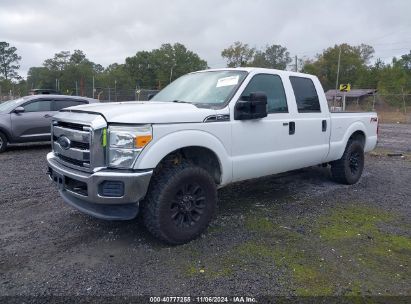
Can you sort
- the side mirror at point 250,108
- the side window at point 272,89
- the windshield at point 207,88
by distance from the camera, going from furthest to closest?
the side window at point 272,89, the windshield at point 207,88, the side mirror at point 250,108

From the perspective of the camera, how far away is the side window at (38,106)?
1064 cm

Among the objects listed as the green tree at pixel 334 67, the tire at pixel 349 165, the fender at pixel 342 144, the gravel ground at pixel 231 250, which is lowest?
the gravel ground at pixel 231 250

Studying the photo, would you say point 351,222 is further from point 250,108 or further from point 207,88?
point 207,88

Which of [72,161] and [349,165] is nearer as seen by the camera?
[72,161]

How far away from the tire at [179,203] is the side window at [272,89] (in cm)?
147

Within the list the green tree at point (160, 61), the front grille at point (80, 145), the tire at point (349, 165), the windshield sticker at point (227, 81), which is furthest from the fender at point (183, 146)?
the green tree at point (160, 61)

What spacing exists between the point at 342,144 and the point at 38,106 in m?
8.29

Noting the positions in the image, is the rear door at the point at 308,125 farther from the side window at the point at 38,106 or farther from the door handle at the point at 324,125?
the side window at the point at 38,106

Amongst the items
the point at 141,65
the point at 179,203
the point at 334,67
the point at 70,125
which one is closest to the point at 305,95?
the point at 179,203

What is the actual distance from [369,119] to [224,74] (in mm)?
3679

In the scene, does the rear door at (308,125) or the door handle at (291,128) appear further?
the rear door at (308,125)

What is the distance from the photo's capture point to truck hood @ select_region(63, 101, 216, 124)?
145 inches

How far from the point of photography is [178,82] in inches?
225

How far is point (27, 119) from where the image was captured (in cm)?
1045
